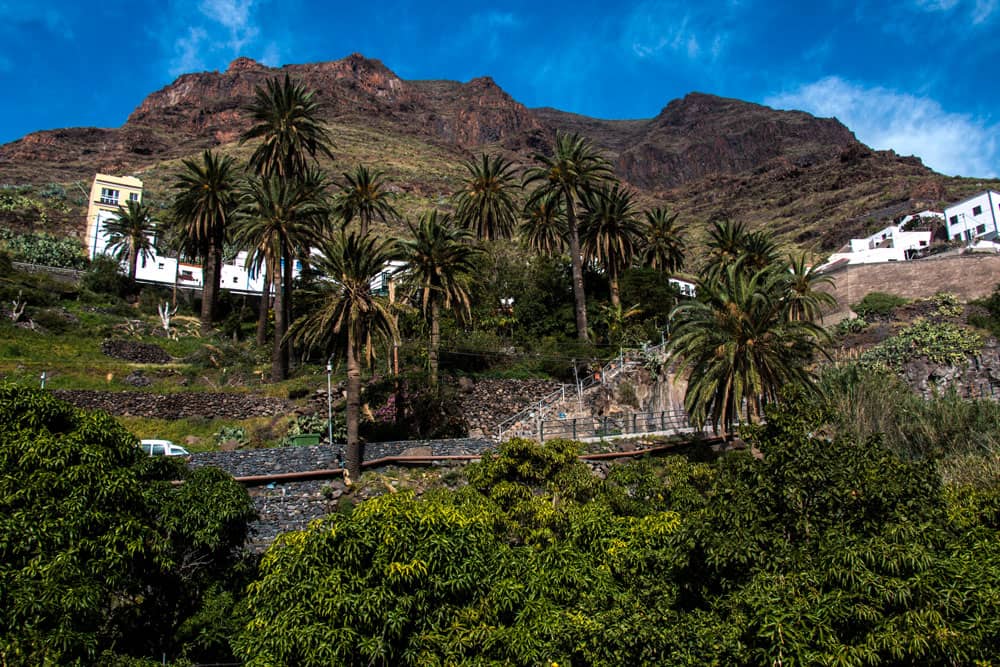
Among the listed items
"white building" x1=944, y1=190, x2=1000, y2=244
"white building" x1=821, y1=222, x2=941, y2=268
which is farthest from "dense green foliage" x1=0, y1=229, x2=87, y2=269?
"white building" x1=944, y1=190, x2=1000, y2=244

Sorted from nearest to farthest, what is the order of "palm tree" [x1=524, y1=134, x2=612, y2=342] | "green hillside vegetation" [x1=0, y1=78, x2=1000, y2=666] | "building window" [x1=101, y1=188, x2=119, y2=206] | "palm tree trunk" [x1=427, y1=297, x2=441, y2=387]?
"green hillside vegetation" [x1=0, y1=78, x2=1000, y2=666] → "palm tree trunk" [x1=427, y1=297, x2=441, y2=387] → "palm tree" [x1=524, y1=134, x2=612, y2=342] → "building window" [x1=101, y1=188, x2=119, y2=206]

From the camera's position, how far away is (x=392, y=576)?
12336 mm

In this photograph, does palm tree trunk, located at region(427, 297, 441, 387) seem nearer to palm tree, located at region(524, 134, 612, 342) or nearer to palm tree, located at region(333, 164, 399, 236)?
palm tree, located at region(524, 134, 612, 342)

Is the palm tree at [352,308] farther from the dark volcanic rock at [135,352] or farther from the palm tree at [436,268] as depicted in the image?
the dark volcanic rock at [135,352]

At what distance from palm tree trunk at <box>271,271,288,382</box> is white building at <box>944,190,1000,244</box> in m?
59.3

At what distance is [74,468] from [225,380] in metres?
25.2

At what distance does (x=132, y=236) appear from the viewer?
58.8 m

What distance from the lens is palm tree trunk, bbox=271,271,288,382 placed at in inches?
1479

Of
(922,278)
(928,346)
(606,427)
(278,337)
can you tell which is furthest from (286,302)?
(922,278)

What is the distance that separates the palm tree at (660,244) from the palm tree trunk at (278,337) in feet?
93.9

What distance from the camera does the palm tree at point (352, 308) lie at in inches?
1102

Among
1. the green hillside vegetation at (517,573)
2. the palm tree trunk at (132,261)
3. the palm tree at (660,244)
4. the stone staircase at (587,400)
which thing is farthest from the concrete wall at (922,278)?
the palm tree trunk at (132,261)

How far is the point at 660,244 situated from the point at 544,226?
393 inches

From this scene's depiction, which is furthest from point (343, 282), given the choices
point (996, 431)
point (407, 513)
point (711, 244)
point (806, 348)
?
point (711, 244)
